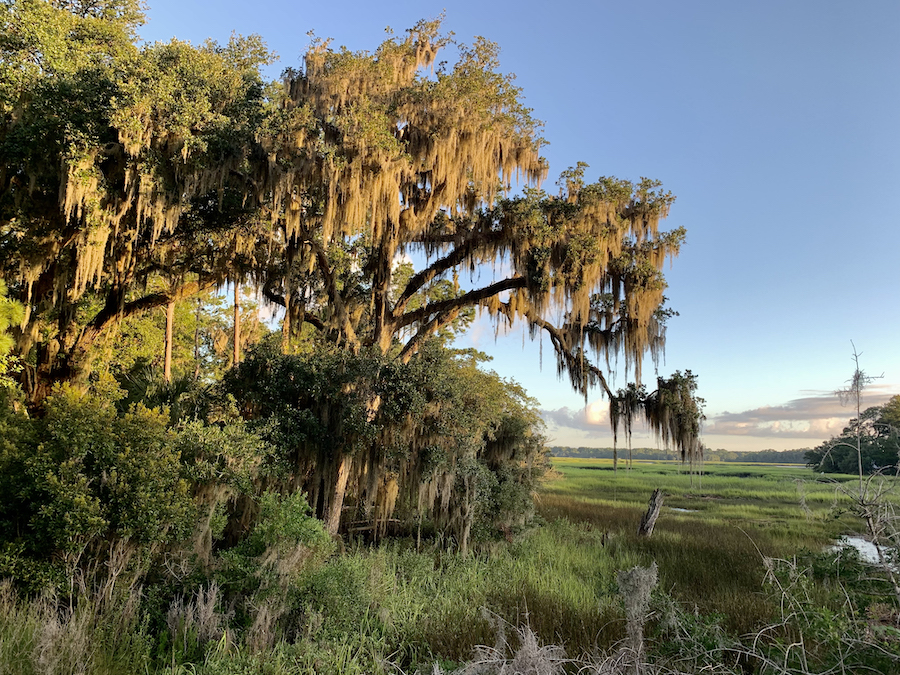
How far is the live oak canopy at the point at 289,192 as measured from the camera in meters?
9.90

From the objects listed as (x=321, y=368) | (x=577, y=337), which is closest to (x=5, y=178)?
(x=321, y=368)

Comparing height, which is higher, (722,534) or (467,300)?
(467,300)

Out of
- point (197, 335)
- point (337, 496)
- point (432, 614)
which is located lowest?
point (432, 614)

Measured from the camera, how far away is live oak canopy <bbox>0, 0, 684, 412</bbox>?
9898 mm

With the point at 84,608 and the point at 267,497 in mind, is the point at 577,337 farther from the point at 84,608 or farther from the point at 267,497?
the point at 84,608

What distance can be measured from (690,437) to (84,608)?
12904 mm

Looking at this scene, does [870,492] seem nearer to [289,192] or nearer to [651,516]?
[289,192]

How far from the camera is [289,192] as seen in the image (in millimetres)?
10297

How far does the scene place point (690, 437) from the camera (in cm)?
1372

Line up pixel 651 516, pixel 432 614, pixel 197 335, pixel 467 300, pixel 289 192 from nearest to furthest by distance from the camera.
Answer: pixel 432 614, pixel 289 192, pixel 467 300, pixel 651 516, pixel 197 335

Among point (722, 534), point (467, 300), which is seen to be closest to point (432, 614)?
point (467, 300)

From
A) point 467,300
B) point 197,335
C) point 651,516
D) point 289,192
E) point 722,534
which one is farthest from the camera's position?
point 197,335

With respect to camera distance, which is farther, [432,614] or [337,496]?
[337,496]

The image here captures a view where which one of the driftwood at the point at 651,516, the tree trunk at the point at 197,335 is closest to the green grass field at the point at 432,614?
the driftwood at the point at 651,516
